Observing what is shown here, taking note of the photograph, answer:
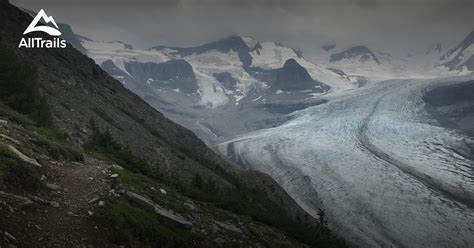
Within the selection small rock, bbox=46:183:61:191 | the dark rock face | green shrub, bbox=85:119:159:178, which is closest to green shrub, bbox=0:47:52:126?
green shrub, bbox=85:119:159:178

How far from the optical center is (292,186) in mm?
65688

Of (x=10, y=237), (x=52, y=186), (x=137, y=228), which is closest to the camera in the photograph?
(x=10, y=237)

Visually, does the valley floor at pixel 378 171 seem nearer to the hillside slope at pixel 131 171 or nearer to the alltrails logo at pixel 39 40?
the hillside slope at pixel 131 171

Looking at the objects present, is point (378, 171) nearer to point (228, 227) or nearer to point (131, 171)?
point (131, 171)

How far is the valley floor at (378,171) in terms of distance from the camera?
48500mm

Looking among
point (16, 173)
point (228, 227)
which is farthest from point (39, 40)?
point (16, 173)

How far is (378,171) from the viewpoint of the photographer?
6938 centimetres

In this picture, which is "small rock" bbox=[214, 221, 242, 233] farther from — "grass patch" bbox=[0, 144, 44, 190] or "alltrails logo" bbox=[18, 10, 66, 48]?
"alltrails logo" bbox=[18, 10, 66, 48]

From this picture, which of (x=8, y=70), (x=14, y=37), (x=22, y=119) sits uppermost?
(x=14, y=37)

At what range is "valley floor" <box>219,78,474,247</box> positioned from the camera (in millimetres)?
48500

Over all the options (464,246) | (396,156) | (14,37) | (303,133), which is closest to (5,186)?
(14,37)

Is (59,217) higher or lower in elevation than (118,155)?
higher

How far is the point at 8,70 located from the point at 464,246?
42441mm

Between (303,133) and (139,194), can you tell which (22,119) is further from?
(303,133)
